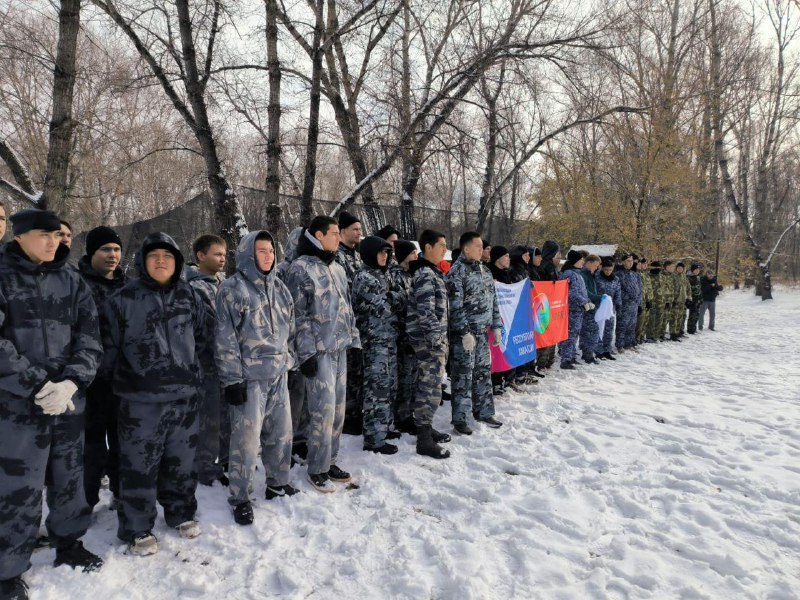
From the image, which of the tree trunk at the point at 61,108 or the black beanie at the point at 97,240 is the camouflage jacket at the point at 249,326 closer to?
the black beanie at the point at 97,240

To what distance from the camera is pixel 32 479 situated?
8.23 ft

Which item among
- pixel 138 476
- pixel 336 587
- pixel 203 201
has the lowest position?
pixel 336 587

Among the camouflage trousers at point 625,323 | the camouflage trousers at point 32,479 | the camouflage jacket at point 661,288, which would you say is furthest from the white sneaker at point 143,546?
the camouflage jacket at point 661,288

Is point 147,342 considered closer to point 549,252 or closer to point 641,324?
point 549,252

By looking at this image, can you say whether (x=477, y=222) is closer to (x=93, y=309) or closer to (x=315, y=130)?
(x=315, y=130)

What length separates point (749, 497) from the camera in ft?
11.9

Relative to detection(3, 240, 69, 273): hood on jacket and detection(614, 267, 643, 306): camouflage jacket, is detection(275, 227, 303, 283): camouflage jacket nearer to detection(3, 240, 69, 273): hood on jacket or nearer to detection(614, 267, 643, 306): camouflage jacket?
detection(3, 240, 69, 273): hood on jacket

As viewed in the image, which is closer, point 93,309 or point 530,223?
point 93,309

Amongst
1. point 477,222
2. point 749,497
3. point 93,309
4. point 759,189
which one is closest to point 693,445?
point 749,497

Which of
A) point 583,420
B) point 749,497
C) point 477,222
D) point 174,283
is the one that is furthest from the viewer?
point 477,222

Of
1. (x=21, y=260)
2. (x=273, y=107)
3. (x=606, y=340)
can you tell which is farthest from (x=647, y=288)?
(x=21, y=260)

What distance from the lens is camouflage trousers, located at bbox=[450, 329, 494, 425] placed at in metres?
4.90

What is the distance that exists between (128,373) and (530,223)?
19643 millimetres

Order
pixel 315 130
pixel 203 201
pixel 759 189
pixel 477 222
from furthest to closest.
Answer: pixel 759 189 < pixel 477 222 < pixel 203 201 < pixel 315 130
